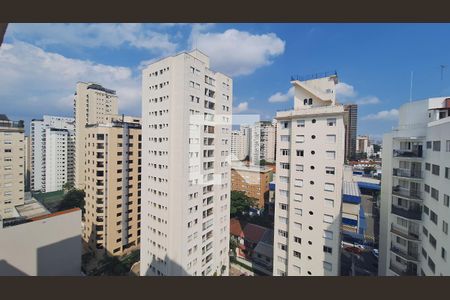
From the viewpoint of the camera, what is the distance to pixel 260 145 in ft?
33.2

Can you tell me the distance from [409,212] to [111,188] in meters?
7.72

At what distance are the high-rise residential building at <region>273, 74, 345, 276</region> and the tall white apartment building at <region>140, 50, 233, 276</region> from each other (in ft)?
5.12

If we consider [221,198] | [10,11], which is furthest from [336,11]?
[221,198]

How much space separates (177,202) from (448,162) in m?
4.34

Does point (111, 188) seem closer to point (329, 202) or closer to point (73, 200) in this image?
point (73, 200)

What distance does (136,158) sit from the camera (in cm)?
728

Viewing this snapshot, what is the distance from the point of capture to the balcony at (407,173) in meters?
3.40

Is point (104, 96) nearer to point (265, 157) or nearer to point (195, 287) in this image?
point (265, 157)

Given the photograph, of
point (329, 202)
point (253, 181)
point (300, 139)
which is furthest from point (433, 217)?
point (253, 181)

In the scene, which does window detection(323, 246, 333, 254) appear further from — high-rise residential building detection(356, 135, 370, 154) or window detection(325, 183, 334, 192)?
high-rise residential building detection(356, 135, 370, 154)

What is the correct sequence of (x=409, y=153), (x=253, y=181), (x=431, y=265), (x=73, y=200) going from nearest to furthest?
1. (x=431, y=265)
2. (x=409, y=153)
3. (x=73, y=200)
4. (x=253, y=181)

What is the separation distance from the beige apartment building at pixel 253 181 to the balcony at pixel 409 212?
610 cm

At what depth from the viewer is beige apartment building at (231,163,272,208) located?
A: 9547 millimetres

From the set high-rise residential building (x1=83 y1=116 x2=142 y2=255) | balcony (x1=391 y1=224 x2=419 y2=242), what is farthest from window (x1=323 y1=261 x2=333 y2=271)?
high-rise residential building (x1=83 y1=116 x2=142 y2=255)
